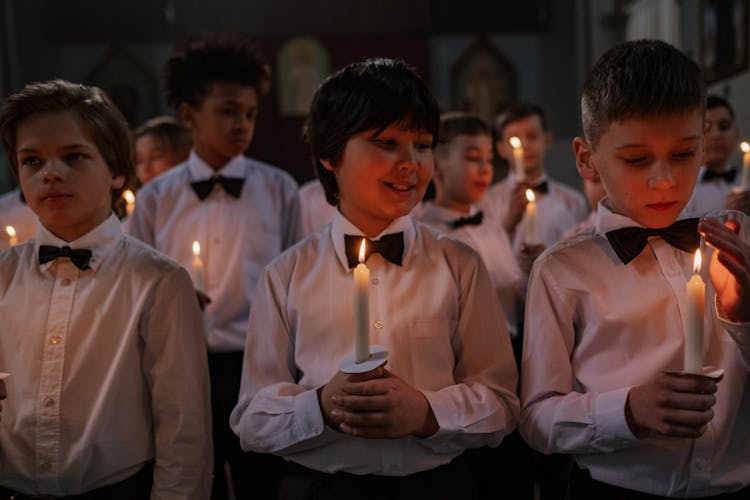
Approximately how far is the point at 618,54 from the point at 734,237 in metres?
0.55

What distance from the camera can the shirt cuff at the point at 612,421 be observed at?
168cm

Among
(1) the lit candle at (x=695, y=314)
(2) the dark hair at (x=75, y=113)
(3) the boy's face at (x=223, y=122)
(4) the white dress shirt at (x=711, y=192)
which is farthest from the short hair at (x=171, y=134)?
(1) the lit candle at (x=695, y=314)

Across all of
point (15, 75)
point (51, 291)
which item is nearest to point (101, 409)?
point (51, 291)

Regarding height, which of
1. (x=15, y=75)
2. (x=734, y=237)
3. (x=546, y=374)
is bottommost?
(x=546, y=374)

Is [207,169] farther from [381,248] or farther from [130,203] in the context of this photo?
[381,248]

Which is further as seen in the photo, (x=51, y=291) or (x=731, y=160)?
(x=731, y=160)

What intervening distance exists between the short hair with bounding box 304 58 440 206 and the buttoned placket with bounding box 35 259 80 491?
0.73 m

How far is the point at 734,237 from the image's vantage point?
1.57 m

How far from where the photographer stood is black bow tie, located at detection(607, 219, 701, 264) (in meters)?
1.79

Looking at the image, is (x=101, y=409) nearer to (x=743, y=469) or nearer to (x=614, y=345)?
(x=614, y=345)

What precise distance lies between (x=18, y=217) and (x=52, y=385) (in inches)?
89.9

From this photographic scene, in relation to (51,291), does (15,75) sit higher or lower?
higher

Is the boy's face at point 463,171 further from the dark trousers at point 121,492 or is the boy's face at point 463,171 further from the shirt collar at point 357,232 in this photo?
the dark trousers at point 121,492

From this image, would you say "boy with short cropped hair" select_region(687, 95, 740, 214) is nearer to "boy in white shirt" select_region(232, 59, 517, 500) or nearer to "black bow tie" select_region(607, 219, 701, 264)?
"black bow tie" select_region(607, 219, 701, 264)
